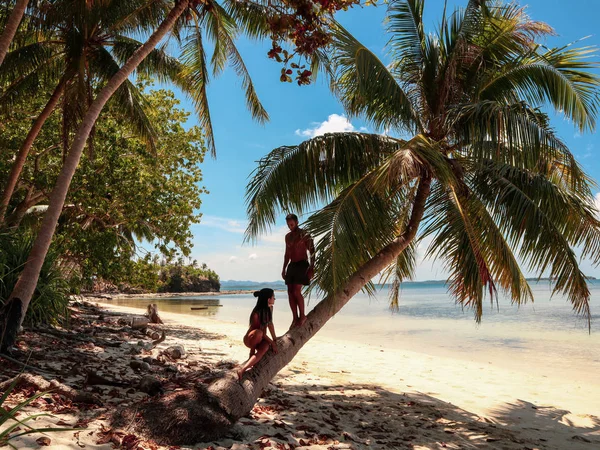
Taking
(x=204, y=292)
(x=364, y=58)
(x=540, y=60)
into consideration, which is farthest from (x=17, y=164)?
(x=204, y=292)

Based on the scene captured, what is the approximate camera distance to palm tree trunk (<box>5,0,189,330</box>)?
232 inches

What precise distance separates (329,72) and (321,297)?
4.62m

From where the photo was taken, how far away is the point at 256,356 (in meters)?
4.93

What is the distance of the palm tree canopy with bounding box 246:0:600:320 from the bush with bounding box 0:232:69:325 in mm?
3847

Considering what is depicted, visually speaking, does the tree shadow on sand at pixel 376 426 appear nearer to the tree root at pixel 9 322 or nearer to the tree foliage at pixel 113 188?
the tree root at pixel 9 322

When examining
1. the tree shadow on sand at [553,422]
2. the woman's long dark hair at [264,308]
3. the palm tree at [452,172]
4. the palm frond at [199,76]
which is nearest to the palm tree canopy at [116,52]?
the palm frond at [199,76]

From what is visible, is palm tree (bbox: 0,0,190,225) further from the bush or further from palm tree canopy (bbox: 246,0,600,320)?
palm tree canopy (bbox: 246,0,600,320)

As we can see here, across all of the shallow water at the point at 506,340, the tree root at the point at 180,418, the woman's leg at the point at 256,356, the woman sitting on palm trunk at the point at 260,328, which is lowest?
the shallow water at the point at 506,340

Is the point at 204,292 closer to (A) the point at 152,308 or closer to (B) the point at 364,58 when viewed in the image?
(A) the point at 152,308

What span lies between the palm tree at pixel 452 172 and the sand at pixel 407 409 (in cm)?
81

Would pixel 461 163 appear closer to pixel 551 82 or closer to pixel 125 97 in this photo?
pixel 551 82

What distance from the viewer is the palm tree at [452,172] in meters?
5.48

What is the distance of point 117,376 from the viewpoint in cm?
599

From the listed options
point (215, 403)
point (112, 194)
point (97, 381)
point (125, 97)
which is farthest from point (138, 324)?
point (215, 403)
